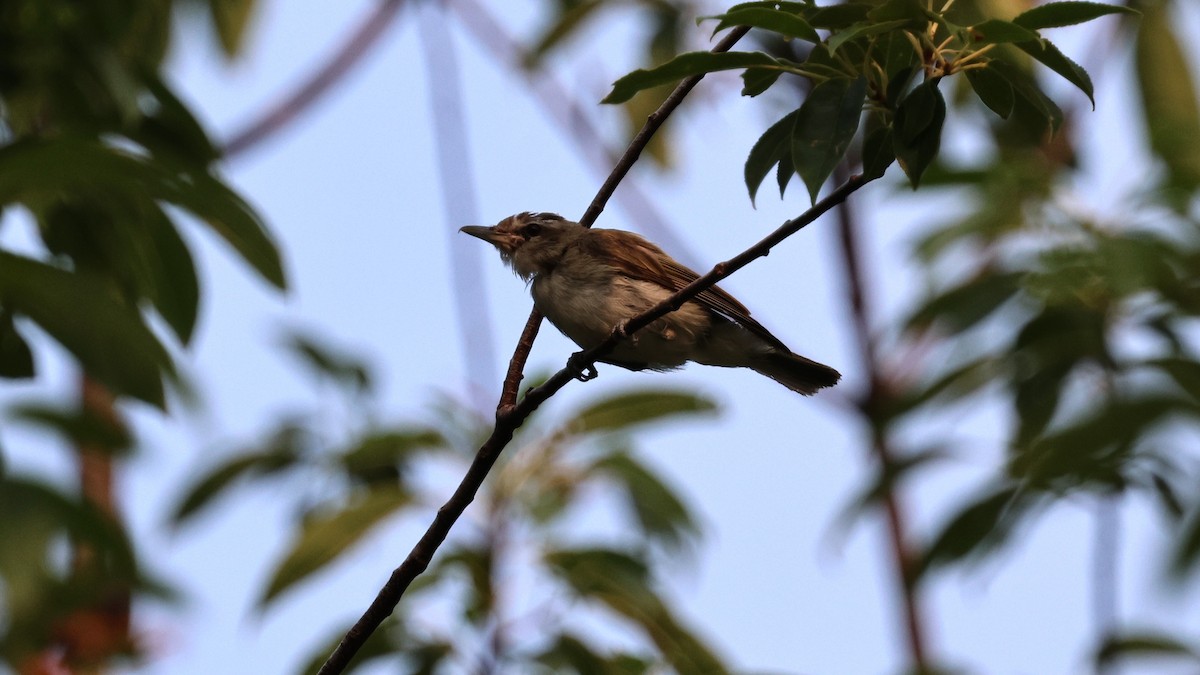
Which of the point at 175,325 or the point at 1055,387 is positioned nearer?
the point at 175,325

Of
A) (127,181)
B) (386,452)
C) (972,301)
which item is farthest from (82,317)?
(972,301)

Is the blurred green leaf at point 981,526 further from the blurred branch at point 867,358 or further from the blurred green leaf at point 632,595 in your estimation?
the blurred branch at point 867,358

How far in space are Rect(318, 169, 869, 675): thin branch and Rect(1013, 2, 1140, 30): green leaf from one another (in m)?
0.37

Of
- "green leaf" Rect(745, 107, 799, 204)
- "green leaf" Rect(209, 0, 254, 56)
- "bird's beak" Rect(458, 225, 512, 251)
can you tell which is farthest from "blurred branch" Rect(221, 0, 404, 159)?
"green leaf" Rect(745, 107, 799, 204)

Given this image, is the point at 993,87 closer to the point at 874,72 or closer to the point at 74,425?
the point at 874,72

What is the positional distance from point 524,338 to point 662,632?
1309mm

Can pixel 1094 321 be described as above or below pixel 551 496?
above

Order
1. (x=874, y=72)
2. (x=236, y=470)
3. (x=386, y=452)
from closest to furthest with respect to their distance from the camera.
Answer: (x=874, y=72) < (x=386, y=452) < (x=236, y=470)

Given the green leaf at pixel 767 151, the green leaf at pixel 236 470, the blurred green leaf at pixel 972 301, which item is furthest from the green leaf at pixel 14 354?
the blurred green leaf at pixel 972 301

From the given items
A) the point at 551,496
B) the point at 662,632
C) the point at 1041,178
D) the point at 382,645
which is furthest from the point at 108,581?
the point at 1041,178

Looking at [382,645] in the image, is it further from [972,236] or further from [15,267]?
[972,236]

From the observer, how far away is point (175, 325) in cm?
328

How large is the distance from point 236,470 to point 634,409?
1.68m

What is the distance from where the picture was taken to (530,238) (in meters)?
4.29
